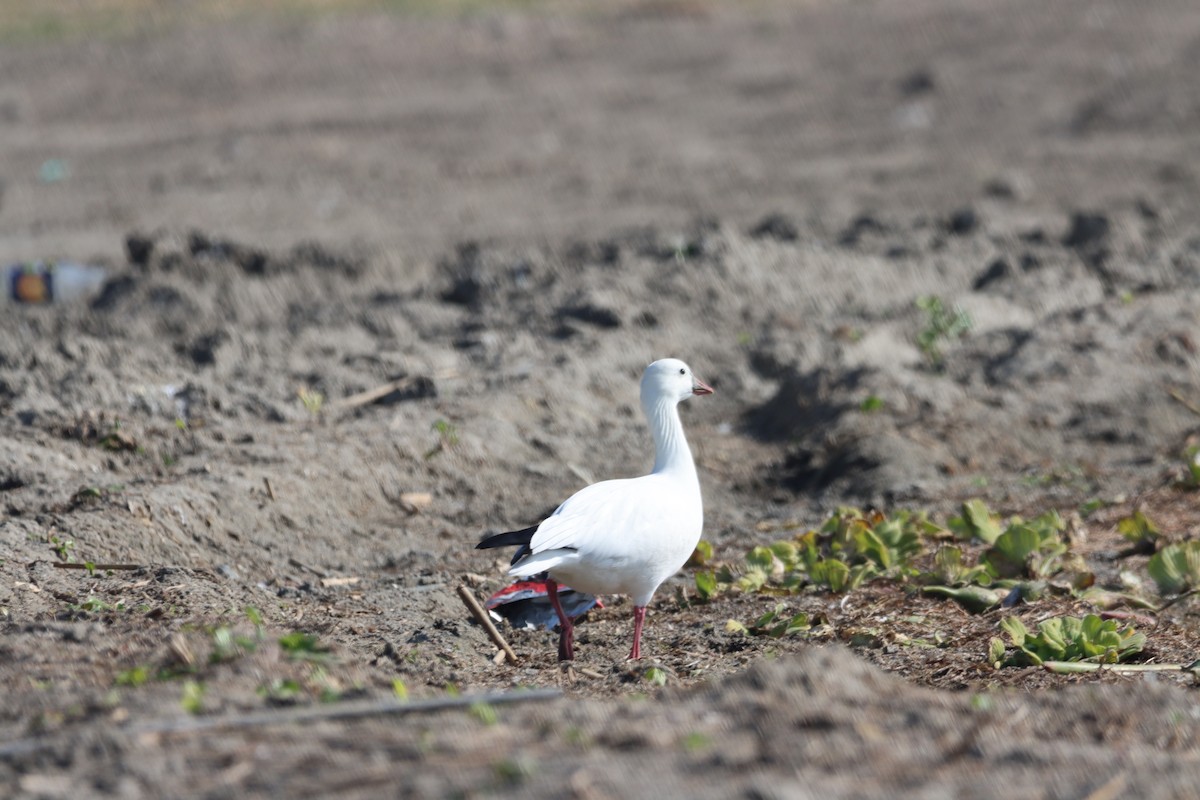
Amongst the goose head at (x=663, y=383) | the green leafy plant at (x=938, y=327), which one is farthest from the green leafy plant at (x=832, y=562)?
the green leafy plant at (x=938, y=327)

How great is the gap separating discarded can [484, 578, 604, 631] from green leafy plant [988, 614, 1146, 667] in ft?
5.63

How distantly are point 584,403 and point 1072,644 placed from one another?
4.01m

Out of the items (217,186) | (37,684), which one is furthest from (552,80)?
(37,684)

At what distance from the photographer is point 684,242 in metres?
11.0

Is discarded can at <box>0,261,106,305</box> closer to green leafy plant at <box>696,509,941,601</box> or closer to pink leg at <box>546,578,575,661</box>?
green leafy plant at <box>696,509,941,601</box>

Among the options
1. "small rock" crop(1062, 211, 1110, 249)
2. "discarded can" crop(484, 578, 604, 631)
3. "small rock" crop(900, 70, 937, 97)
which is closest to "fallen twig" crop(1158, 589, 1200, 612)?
"discarded can" crop(484, 578, 604, 631)

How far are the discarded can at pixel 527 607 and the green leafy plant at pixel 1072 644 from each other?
5.63ft

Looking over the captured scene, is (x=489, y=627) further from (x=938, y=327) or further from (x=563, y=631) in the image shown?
(x=938, y=327)

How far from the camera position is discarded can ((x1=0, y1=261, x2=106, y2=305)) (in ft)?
37.3

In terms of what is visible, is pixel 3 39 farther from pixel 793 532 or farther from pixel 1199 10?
pixel 793 532

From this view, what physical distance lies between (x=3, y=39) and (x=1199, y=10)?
58.6ft

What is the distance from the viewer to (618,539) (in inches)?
195

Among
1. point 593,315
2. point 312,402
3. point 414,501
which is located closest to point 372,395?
point 312,402

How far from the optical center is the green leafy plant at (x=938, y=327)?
28.3 ft
